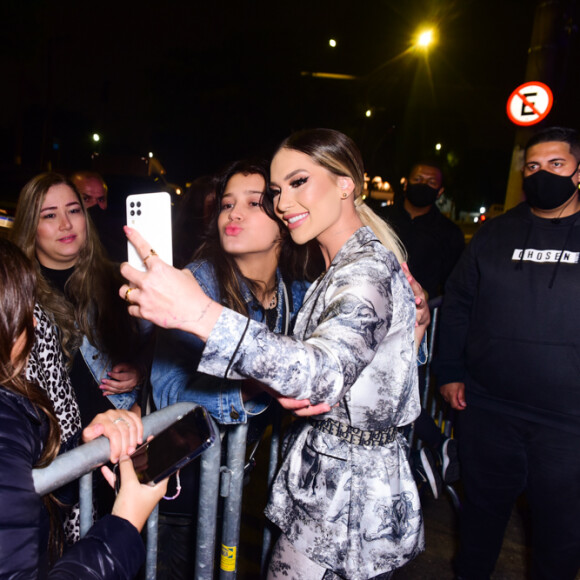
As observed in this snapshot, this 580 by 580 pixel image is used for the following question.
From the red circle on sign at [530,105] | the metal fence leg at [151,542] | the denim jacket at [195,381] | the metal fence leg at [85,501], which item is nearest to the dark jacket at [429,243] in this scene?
the red circle on sign at [530,105]

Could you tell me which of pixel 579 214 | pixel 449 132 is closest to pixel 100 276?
pixel 579 214

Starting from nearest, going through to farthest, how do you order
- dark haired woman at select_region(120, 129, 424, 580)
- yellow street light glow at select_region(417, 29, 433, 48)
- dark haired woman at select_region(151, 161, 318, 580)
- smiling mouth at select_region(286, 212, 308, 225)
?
1. dark haired woman at select_region(120, 129, 424, 580)
2. smiling mouth at select_region(286, 212, 308, 225)
3. dark haired woman at select_region(151, 161, 318, 580)
4. yellow street light glow at select_region(417, 29, 433, 48)

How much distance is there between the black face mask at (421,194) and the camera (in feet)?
14.7

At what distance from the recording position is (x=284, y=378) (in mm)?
1080

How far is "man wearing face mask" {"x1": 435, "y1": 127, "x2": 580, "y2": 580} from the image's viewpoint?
2.37 meters

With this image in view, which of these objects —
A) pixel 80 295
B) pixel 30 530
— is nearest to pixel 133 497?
pixel 30 530

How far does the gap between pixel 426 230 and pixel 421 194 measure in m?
0.37

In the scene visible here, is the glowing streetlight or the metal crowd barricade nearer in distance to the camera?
the metal crowd barricade

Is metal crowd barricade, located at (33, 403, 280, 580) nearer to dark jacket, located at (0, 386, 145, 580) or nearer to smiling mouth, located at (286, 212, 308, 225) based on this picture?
dark jacket, located at (0, 386, 145, 580)

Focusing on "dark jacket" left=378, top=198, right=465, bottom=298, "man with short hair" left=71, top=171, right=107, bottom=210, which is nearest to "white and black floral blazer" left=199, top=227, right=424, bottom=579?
"dark jacket" left=378, top=198, right=465, bottom=298

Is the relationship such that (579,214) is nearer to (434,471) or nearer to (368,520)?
(434,471)

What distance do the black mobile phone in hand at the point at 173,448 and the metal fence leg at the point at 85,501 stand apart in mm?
109

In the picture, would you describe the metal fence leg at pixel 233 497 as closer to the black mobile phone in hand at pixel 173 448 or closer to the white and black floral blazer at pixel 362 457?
the white and black floral blazer at pixel 362 457

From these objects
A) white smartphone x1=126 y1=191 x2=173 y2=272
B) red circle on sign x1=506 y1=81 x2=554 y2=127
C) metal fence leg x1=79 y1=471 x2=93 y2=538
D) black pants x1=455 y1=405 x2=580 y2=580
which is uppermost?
red circle on sign x1=506 y1=81 x2=554 y2=127
